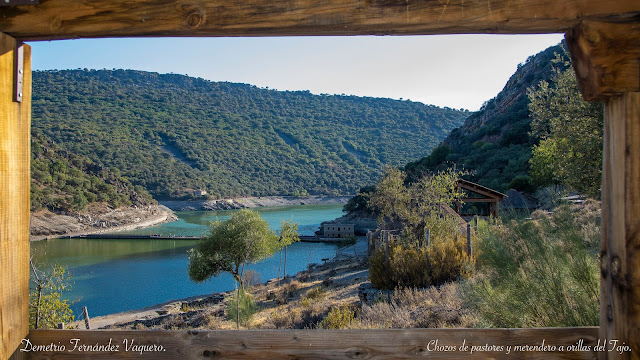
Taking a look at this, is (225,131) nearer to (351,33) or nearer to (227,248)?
(227,248)

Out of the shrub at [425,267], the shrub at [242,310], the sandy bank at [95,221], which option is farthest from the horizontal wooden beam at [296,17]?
the sandy bank at [95,221]

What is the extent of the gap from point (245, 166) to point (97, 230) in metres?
38.7

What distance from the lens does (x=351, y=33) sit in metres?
1.76

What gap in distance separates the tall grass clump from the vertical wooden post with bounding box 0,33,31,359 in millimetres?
3494

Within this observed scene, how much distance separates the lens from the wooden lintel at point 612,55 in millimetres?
1616

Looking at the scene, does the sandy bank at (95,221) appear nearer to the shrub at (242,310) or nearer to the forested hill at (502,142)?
the forested hill at (502,142)

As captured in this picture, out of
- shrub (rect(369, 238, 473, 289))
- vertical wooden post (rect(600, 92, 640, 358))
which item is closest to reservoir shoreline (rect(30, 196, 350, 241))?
shrub (rect(369, 238, 473, 289))

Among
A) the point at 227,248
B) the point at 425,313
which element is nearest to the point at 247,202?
the point at 227,248

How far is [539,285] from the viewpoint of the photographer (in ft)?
12.5

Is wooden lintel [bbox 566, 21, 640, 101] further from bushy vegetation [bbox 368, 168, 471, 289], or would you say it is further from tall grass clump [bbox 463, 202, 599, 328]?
bushy vegetation [bbox 368, 168, 471, 289]

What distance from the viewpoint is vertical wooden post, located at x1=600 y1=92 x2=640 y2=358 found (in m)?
1.59

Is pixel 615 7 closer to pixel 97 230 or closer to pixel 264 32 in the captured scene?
pixel 264 32

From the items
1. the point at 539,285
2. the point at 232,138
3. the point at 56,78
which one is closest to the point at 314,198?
the point at 232,138

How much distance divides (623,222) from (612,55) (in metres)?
0.61
